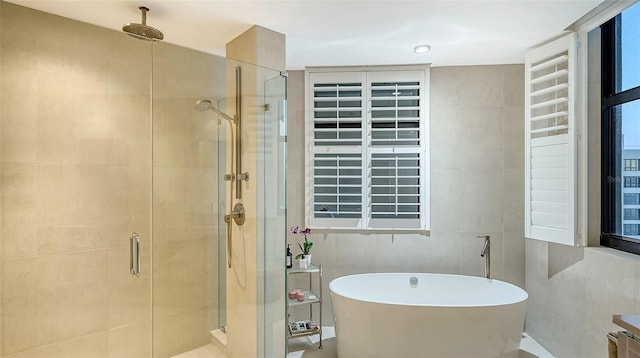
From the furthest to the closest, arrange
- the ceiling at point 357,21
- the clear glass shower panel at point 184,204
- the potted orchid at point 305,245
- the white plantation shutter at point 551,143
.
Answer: the potted orchid at point 305,245, the white plantation shutter at point 551,143, the ceiling at point 357,21, the clear glass shower panel at point 184,204

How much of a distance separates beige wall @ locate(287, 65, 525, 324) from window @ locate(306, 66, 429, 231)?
146mm

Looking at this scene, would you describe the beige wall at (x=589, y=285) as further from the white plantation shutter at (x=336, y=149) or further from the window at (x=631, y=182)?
the white plantation shutter at (x=336, y=149)

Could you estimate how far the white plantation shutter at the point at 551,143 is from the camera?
8.42 feet

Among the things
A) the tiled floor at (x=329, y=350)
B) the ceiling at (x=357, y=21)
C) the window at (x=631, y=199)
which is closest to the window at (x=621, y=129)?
the window at (x=631, y=199)

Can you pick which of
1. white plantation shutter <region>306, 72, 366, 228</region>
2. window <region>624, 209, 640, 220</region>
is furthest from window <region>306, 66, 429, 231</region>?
window <region>624, 209, 640, 220</region>

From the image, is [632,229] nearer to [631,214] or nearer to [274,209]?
[631,214]

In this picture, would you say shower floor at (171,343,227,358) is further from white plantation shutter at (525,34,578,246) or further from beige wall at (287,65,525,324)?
white plantation shutter at (525,34,578,246)

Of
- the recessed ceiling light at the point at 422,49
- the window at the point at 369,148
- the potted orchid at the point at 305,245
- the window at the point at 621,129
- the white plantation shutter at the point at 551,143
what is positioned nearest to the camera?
the window at the point at 621,129

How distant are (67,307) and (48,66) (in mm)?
1458

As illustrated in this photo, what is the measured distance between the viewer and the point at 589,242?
255 cm

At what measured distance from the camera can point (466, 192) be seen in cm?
336

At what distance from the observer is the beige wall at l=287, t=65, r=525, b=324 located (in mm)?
3314

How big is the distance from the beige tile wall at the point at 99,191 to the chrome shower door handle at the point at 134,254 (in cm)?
5

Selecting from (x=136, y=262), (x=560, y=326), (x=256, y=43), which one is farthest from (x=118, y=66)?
(x=560, y=326)
